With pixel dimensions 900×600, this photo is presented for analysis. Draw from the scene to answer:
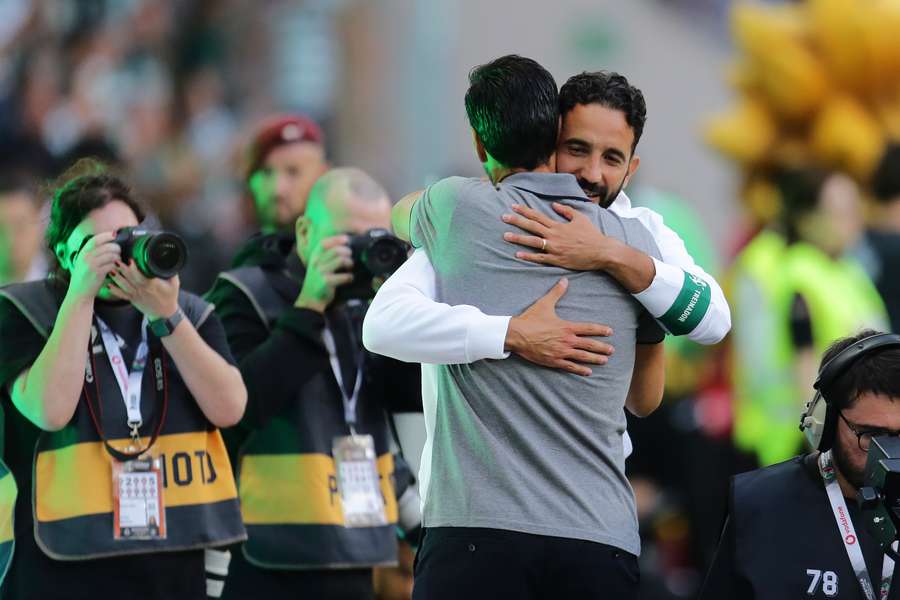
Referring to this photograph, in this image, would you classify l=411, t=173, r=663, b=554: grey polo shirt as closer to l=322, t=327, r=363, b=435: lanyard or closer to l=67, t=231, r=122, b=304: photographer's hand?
l=67, t=231, r=122, b=304: photographer's hand

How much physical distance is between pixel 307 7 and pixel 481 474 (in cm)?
1491

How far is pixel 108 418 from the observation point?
4.41 meters

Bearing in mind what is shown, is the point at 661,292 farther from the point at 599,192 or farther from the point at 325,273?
the point at 325,273

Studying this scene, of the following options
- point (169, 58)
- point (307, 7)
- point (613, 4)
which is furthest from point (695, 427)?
point (307, 7)

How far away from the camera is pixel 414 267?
156 inches

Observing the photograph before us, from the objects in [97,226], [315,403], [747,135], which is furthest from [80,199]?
[747,135]

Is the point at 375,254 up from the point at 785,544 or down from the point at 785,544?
up

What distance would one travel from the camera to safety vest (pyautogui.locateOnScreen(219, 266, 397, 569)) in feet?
16.2

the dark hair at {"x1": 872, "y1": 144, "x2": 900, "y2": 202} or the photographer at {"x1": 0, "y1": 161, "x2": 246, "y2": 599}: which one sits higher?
the dark hair at {"x1": 872, "y1": 144, "x2": 900, "y2": 202}

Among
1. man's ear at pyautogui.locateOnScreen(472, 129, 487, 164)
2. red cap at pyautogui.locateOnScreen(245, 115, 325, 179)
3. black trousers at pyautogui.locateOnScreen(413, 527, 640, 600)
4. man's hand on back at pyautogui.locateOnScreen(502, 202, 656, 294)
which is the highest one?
red cap at pyautogui.locateOnScreen(245, 115, 325, 179)

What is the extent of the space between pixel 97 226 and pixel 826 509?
1873mm

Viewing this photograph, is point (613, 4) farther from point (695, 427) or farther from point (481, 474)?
point (481, 474)

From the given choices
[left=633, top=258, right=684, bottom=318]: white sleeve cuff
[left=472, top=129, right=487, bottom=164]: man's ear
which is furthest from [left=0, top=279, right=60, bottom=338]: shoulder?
[left=633, top=258, right=684, bottom=318]: white sleeve cuff

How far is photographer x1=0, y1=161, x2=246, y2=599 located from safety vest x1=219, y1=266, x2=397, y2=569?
382 millimetres
